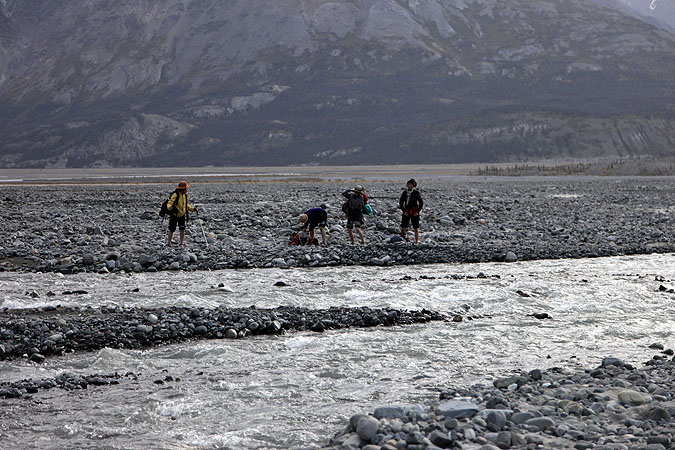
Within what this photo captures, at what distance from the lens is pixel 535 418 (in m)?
6.11

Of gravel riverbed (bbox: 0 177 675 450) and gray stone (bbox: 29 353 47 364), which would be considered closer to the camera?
gravel riverbed (bbox: 0 177 675 450)

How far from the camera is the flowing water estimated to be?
6793mm

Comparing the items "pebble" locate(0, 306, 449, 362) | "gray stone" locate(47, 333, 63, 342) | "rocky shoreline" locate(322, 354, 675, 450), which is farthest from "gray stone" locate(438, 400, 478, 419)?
"gray stone" locate(47, 333, 63, 342)

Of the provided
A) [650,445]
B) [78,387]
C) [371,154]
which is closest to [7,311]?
[78,387]

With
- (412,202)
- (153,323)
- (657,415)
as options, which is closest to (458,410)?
(657,415)

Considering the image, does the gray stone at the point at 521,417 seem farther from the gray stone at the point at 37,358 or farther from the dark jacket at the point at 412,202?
the dark jacket at the point at 412,202

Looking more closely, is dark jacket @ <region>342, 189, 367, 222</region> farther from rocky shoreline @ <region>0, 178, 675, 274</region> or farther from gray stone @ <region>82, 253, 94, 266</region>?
gray stone @ <region>82, 253, 94, 266</region>

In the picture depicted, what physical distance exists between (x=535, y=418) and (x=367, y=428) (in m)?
1.62

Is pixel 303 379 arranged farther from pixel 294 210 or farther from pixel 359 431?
pixel 294 210

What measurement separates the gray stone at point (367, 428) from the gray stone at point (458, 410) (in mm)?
795

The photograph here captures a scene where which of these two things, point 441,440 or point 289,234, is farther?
point 289,234

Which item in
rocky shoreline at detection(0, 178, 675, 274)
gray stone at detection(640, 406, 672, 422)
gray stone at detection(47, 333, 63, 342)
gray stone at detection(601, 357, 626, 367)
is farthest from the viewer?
rocky shoreline at detection(0, 178, 675, 274)

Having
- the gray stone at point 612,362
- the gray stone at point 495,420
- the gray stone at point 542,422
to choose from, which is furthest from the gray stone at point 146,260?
the gray stone at point 542,422

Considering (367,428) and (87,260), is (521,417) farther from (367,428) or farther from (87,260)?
(87,260)
